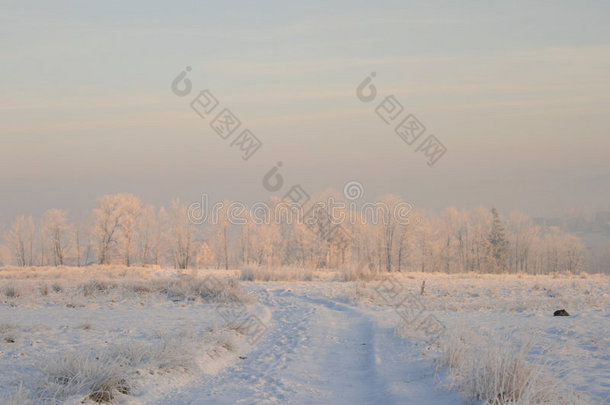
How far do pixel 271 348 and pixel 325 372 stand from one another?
2.02 m

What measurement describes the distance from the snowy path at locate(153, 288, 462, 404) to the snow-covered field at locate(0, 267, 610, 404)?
0.02 meters

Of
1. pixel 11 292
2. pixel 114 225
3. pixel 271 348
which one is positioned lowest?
pixel 271 348

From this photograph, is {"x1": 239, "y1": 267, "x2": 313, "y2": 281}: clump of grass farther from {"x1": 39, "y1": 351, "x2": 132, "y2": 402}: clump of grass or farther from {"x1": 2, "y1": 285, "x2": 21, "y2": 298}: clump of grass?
{"x1": 39, "y1": 351, "x2": 132, "y2": 402}: clump of grass

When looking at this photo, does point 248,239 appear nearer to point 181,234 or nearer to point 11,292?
point 181,234

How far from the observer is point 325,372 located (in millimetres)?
7289

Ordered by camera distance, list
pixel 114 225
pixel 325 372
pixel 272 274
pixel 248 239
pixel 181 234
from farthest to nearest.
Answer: pixel 248 239 → pixel 181 234 → pixel 114 225 → pixel 272 274 → pixel 325 372

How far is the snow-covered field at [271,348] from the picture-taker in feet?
18.5

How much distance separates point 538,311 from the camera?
13734mm

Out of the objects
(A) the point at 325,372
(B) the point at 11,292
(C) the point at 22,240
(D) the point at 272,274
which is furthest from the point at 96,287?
(C) the point at 22,240

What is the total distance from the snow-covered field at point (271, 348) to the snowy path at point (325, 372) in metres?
0.02

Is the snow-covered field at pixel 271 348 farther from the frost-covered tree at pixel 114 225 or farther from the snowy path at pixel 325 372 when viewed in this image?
the frost-covered tree at pixel 114 225

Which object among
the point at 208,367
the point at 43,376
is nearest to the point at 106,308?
the point at 208,367

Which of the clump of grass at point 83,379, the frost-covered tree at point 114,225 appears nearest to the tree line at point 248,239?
the frost-covered tree at point 114,225

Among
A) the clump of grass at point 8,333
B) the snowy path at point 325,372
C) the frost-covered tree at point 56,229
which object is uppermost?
the frost-covered tree at point 56,229
